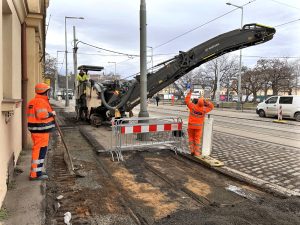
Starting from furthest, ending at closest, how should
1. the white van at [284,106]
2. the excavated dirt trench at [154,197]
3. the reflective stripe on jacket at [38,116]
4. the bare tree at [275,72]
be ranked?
1. the bare tree at [275,72]
2. the white van at [284,106]
3. the reflective stripe on jacket at [38,116]
4. the excavated dirt trench at [154,197]

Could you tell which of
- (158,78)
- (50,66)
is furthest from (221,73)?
(158,78)

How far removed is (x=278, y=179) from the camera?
6473 mm

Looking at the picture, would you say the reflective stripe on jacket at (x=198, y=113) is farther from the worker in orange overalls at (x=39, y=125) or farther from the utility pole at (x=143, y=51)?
the worker in orange overalls at (x=39, y=125)

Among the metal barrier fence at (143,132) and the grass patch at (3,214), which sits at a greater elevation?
the metal barrier fence at (143,132)

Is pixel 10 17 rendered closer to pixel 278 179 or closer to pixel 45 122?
pixel 45 122

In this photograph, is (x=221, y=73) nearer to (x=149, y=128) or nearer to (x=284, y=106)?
(x=284, y=106)

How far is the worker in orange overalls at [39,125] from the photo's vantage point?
218 inches

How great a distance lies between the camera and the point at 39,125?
5.57 m

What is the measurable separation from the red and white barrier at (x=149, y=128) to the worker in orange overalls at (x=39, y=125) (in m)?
2.71

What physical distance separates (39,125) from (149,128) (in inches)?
140

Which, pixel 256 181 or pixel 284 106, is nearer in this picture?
pixel 256 181

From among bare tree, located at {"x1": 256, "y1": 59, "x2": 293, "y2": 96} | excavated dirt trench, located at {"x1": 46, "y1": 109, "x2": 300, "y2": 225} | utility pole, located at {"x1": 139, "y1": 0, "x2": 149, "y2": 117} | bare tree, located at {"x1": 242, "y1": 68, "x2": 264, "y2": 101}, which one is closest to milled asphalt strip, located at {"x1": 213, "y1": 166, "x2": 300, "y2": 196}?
excavated dirt trench, located at {"x1": 46, "y1": 109, "x2": 300, "y2": 225}

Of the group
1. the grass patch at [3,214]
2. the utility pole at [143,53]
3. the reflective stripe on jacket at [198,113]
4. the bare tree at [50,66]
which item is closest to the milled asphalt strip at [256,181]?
the reflective stripe on jacket at [198,113]

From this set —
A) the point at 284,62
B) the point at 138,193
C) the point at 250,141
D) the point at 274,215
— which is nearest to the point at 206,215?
the point at 274,215
